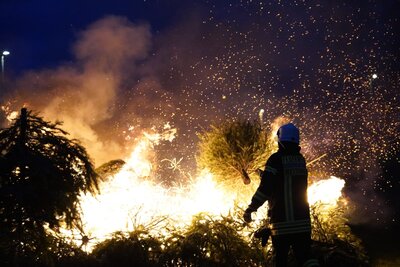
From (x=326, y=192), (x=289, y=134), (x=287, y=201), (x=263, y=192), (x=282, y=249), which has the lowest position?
(x=282, y=249)

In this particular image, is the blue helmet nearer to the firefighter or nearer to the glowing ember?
the firefighter

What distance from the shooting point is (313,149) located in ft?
84.1

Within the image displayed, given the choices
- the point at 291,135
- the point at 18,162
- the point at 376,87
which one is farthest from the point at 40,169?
the point at 376,87

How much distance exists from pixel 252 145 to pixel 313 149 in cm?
1861

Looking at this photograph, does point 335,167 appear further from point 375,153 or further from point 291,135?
point 291,135

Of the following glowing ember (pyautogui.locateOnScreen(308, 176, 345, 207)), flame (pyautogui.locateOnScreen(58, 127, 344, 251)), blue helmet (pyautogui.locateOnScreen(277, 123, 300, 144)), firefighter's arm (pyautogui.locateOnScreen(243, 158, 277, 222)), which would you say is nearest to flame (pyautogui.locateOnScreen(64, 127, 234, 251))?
flame (pyautogui.locateOnScreen(58, 127, 344, 251))

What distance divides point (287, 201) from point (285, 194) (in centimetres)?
8

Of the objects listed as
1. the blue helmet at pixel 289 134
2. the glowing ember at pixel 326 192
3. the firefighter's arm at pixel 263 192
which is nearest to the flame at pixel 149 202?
the glowing ember at pixel 326 192

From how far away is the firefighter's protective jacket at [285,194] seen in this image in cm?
438

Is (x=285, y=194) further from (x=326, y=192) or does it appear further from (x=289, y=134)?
(x=326, y=192)

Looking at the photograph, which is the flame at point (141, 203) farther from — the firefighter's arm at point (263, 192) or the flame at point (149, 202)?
the firefighter's arm at point (263, 192)

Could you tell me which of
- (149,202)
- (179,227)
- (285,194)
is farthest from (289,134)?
(149,202)

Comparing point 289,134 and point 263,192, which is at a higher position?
point 289,134

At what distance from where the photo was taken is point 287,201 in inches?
174
